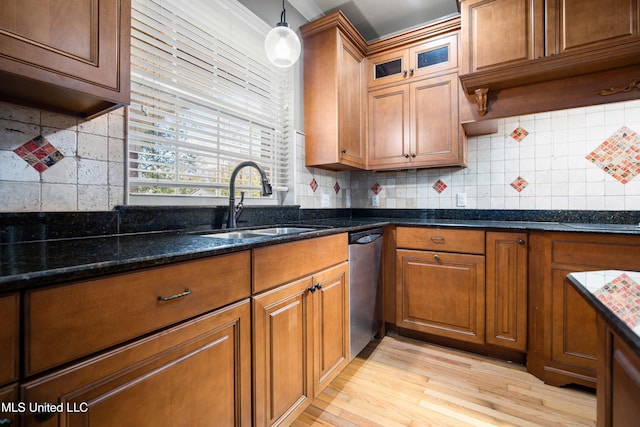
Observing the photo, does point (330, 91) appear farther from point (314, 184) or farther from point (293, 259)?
point (293, 259)

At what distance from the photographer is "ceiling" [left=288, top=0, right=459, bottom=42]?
2.32m

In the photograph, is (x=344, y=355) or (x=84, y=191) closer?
(x=84, y=191)

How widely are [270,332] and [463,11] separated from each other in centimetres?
239

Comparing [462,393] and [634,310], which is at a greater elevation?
[634,310]

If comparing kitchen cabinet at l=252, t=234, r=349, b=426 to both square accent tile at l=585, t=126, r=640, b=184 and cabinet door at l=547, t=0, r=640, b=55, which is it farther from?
square accent tile at l=585, t=126, r=640, b=184

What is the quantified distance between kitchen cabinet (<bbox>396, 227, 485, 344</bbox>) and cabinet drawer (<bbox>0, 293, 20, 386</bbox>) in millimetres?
2015

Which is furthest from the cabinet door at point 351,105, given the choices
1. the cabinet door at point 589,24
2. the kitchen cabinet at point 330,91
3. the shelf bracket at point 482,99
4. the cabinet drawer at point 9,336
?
the cabinet drawer at point 9,336

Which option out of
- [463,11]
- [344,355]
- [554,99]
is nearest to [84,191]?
[344,355]

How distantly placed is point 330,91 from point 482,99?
1096mm

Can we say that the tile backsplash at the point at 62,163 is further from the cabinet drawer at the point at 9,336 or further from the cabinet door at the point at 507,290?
A: the cabinet door at the point at 507,290

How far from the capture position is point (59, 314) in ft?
1.99

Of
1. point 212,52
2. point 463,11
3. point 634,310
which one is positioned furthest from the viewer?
point 463,11

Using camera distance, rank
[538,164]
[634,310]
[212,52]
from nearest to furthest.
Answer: [634,310], [212,52], [538,164]

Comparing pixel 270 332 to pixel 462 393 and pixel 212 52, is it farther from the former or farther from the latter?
pixel 212 52
